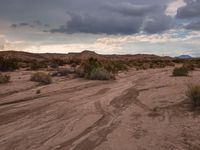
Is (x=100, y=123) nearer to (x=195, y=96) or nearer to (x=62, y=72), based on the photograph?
(x=195, y=96)

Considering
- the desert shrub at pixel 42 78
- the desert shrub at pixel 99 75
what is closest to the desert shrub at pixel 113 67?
the desert shrub at pixel 99 75

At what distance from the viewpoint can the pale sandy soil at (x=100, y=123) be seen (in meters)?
8.73

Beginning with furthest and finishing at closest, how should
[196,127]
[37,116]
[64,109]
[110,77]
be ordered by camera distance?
[110,77] < [64,109] < [37,116] < [196,127]

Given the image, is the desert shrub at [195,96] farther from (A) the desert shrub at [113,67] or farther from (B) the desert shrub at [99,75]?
(A) the desert shrub at [113,67]

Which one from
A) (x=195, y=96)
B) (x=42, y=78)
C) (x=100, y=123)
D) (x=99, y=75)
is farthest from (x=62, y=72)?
(x=100, y=123)

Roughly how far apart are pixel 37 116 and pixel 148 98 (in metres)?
6.42

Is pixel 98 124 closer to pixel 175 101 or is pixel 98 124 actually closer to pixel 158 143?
pixel 158 143

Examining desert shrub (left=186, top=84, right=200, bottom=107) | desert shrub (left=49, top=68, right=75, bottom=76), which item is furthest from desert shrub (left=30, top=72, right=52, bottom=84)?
desert shrub (left=186, top=84, right=200, bottom=107)

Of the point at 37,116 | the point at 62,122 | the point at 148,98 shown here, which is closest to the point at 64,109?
the point at 37,116

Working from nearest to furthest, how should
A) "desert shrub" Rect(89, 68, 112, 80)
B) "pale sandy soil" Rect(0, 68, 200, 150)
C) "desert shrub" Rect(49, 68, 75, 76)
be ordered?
"pale sandy soil" Rect(0, 68, 200, 150)
"desert shrub" Rect(89, 68, 112, 80)
"desert shrub" Rect(49, 68, 75, 76)

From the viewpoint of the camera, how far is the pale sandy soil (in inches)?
344

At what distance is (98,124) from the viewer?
10.9m

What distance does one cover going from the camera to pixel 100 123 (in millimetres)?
10992

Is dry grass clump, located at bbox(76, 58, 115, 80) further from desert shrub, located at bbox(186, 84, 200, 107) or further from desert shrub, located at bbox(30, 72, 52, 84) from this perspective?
desert shrub, located at bbox(186, 84, 200, 107)
